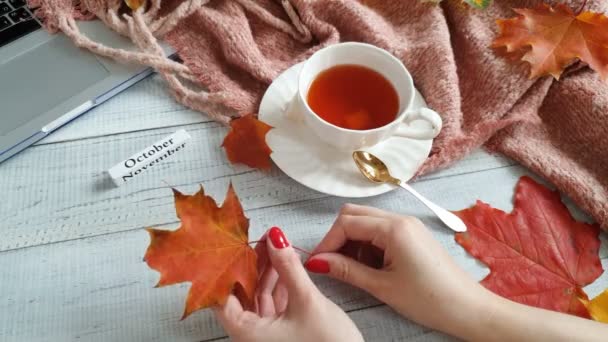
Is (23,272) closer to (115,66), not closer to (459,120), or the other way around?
(115,66)

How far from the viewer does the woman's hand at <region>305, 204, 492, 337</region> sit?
563mm

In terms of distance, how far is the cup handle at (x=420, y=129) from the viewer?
66 cm

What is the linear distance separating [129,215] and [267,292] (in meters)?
0.21

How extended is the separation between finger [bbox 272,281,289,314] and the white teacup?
198mm

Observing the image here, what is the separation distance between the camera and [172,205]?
662 mm

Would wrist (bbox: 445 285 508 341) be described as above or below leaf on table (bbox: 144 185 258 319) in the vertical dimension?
below

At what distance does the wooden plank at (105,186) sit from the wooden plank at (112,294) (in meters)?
0.02

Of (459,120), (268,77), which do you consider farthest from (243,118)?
(459,120)

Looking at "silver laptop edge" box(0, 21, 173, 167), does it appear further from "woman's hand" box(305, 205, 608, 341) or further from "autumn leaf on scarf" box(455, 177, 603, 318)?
"autumn leaf on scarf" box(455, 177, 603, 318)

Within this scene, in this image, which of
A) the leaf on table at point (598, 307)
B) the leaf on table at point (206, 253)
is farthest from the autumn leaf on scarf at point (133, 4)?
the leaf on table at point (598, 307)

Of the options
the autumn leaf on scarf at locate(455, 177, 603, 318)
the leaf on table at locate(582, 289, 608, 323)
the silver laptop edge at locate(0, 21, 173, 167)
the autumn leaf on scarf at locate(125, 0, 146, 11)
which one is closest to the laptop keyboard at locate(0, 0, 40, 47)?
the silver laptop edge at locate(0, 21, 173, 167)

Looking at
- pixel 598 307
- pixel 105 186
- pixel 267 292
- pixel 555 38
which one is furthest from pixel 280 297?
pixel 555 38

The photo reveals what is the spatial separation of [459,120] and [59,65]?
57 cm

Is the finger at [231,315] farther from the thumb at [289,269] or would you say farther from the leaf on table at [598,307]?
the leaf on table at [598,307]
